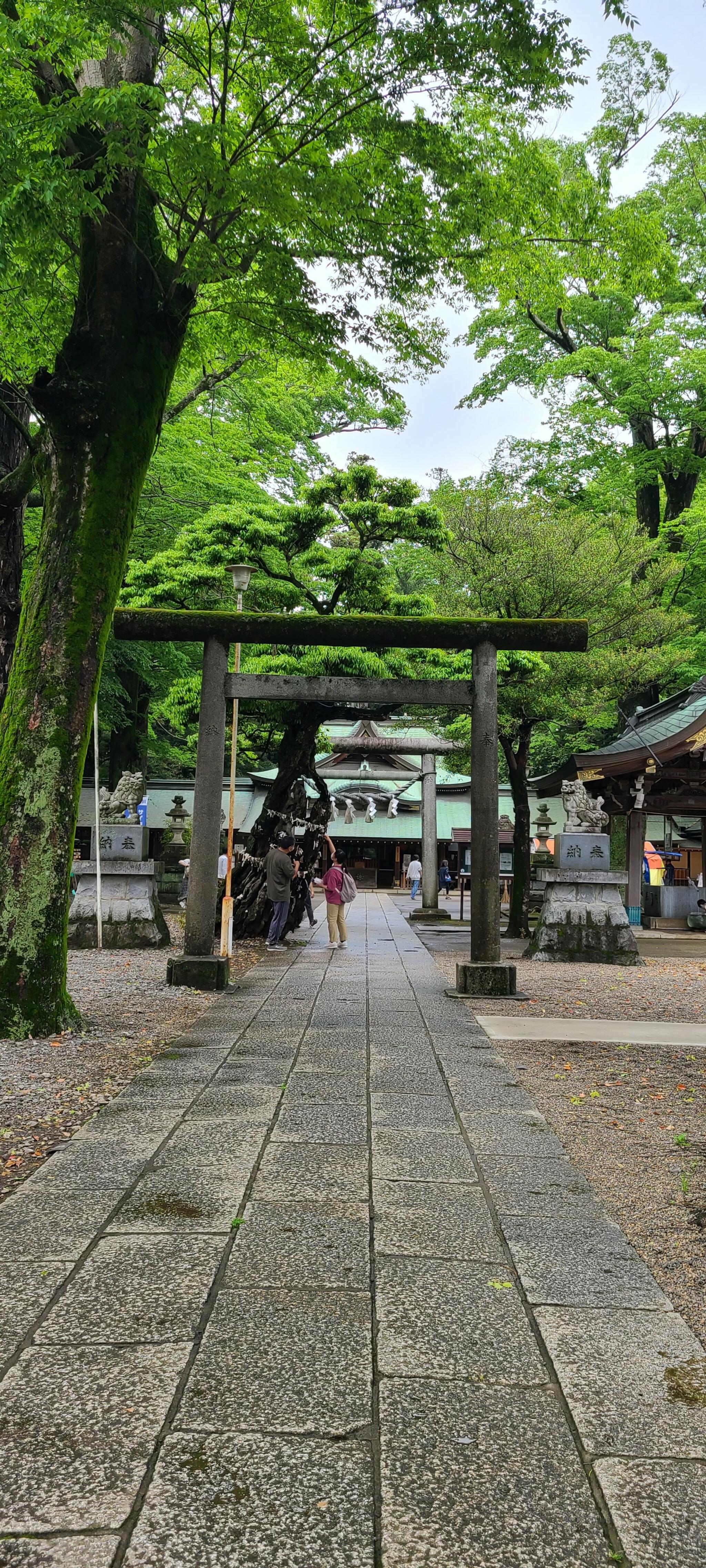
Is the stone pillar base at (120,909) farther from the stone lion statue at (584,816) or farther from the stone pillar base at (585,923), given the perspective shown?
the stone lion statue at (584,816)

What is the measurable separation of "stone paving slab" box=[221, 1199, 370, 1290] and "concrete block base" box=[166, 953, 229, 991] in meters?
5.55

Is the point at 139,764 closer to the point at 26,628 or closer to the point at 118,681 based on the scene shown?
the point at 118,681

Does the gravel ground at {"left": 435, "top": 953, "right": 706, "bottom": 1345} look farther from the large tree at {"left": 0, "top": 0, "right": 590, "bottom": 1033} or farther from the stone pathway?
the large tree at {"left": 0, "top": 0, "right": 590, "bottom": 1033}

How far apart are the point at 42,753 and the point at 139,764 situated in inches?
668

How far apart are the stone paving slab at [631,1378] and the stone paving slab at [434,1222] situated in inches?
17.4

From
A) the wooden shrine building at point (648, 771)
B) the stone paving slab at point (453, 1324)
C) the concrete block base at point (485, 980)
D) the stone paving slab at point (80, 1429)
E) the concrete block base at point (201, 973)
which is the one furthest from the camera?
the wooden shrine building at point (648, 771)

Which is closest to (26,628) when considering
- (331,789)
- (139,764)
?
(139,764)

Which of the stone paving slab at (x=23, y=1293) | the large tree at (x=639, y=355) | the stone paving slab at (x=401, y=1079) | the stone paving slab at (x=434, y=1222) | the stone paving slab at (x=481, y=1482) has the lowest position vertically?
the stone paving slab at (x=401, y=1079)

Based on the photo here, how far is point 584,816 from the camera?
43.3 feet

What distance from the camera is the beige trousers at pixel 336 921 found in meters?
13.3

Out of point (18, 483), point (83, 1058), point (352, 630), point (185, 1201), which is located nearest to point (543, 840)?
point (352, 630)

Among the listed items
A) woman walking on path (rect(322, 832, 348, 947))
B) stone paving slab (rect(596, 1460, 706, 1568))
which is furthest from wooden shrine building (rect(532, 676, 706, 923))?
stone paving slab (rect(596, 1460, 706, 1568))

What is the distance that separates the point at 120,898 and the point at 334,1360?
36.8 ft

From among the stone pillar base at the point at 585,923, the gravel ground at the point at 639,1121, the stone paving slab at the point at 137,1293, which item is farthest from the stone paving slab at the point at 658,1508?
the stone pillar base at the point at 585,923
